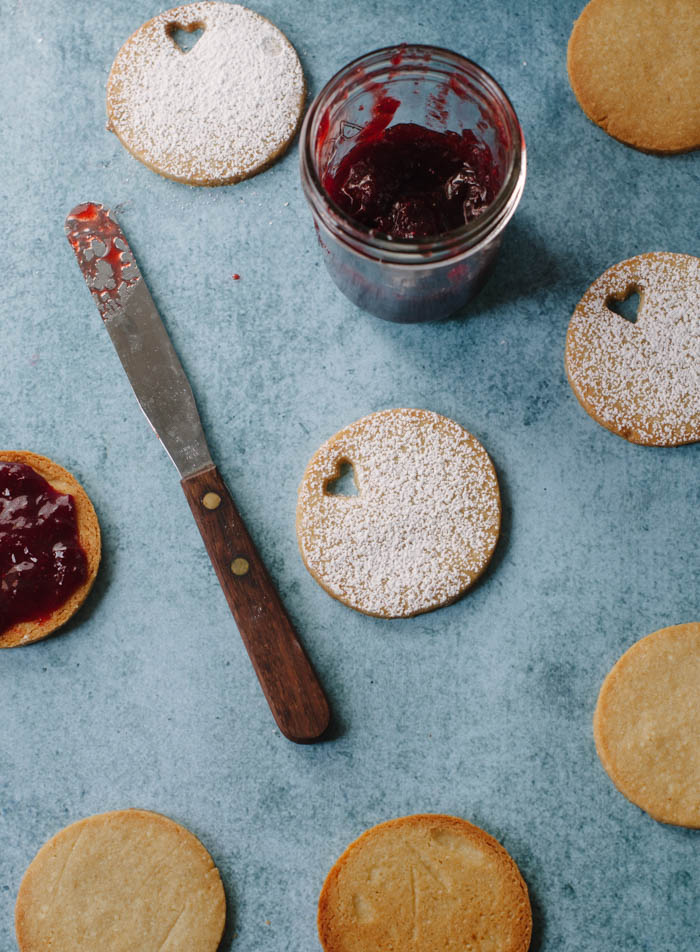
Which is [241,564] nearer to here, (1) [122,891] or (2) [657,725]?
(1) [122,891]

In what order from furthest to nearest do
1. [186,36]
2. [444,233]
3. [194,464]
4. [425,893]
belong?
1. [186,36]
2. [194,464]
3. [425,893]
4. [444,233]

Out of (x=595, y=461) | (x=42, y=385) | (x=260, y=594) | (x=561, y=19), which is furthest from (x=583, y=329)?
(x=42, y=385)

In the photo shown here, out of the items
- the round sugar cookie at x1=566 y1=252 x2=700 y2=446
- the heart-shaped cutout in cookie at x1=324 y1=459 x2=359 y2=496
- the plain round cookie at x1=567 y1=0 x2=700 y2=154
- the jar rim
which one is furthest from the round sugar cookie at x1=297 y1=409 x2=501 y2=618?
the plain round cookie at x1=567 y1=0 x2=700 y2=154

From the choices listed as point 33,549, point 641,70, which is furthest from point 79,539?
point 641,70

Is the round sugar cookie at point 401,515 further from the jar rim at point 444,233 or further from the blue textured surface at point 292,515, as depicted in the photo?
the jar rim at point 444,233

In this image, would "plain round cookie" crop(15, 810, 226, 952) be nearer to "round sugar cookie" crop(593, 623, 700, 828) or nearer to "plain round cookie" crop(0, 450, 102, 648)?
"plain round cookie" crop(0, 450, 102, 648)
